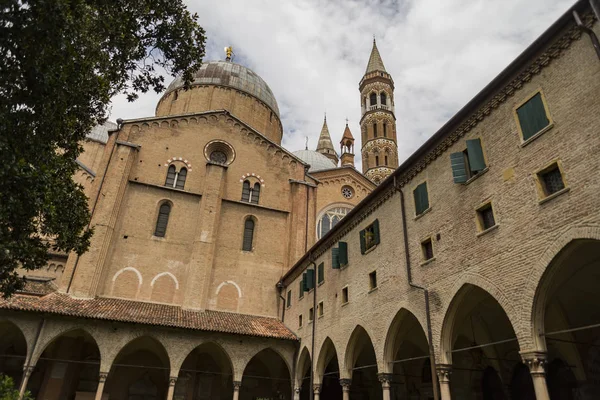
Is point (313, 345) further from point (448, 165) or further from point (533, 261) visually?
point (533, 261)

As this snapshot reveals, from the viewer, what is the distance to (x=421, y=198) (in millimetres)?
12555

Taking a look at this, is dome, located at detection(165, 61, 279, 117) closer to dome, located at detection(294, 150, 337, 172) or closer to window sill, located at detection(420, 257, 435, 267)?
dome, located at detection(294, 150, 337, 172)

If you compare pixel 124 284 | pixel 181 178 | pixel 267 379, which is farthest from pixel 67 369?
pixel 181 178

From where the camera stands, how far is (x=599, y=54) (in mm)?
7695

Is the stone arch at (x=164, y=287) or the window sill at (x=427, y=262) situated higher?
the stone arch at (x=164, y=287)

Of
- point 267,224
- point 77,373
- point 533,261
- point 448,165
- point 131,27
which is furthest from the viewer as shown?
point 267,224

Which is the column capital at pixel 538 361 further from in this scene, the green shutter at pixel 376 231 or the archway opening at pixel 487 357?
the green shutter at pixel 376 231

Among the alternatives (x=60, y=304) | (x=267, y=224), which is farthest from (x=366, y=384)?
(x=60, y=304)

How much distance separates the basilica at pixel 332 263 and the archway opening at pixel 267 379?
0.32 ft

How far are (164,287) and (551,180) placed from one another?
60.1 feet

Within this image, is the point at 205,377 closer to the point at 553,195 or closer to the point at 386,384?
the point at 386,384

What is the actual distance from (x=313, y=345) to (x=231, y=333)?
12.5 feet


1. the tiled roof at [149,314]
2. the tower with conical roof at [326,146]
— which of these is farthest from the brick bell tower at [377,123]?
the tiled roof at [149,314]

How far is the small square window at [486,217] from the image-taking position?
9.88 metres
